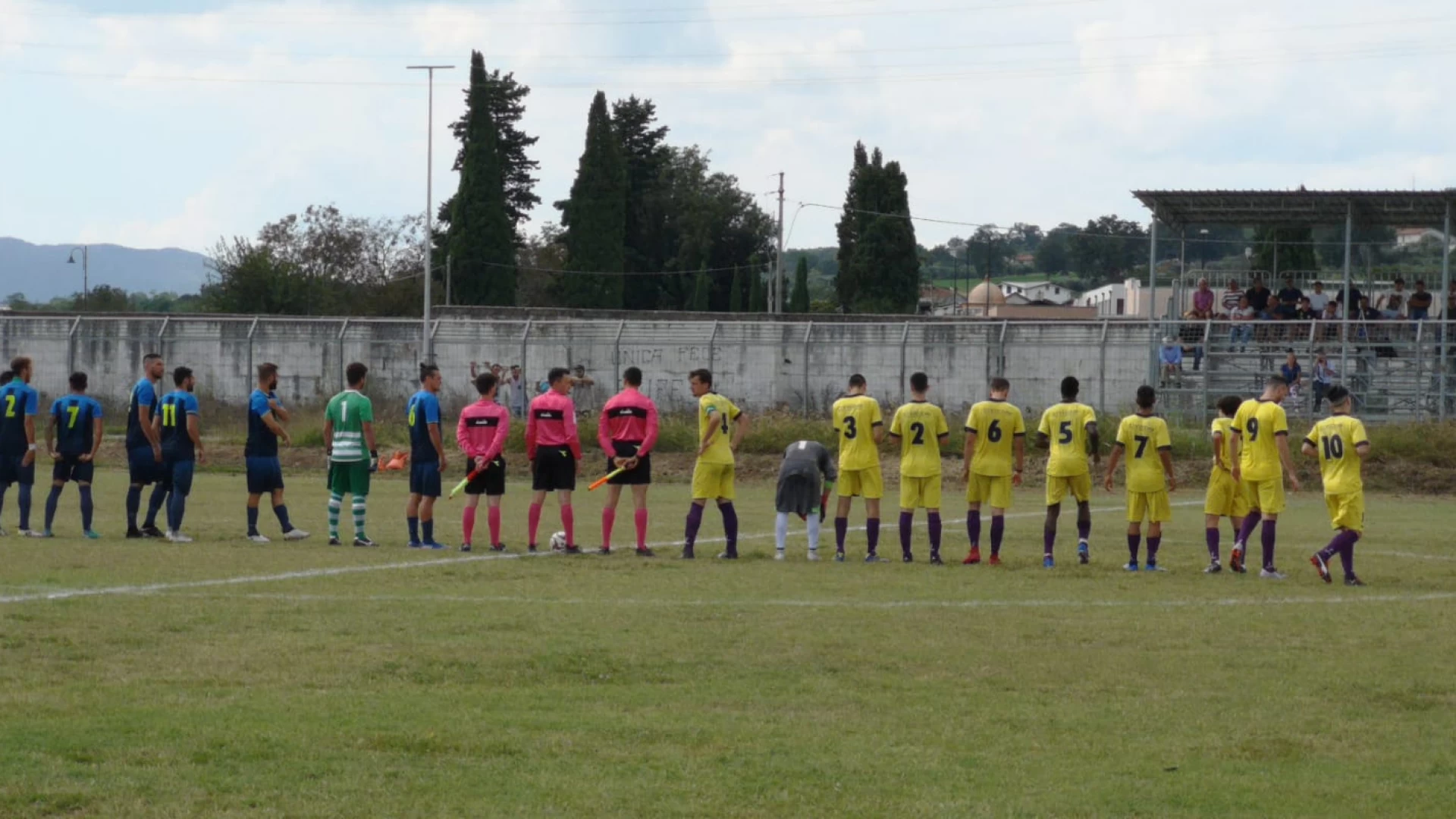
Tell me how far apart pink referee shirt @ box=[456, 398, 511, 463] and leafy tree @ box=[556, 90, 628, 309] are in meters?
63.3

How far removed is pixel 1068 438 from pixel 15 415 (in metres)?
12.0

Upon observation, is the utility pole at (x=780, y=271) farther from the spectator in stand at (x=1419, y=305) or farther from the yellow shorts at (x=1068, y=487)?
the yellow shorts at (x=1068, y=487)

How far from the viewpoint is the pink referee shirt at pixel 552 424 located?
57.9 feet

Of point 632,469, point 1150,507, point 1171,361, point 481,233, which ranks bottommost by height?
point 1150,507

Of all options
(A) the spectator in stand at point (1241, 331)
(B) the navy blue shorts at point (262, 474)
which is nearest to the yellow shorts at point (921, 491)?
(B) the navy blue shorts at point (262, 474)

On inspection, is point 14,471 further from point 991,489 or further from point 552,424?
point 991,489

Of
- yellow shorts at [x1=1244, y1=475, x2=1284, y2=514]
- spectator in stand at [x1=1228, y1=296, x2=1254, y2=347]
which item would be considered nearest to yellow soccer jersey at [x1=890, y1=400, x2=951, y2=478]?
yellow shorts at [x1=1244, y1=475, x2=1284, y2=514]

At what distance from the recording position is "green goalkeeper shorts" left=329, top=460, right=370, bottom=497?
18.3 m

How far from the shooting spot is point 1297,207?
37.9 m

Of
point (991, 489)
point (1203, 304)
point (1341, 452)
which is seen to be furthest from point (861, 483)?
point (1203, 304)

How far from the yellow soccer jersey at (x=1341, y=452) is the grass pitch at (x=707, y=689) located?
3.17 feet

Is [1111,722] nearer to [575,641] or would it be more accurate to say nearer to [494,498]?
[575,641]

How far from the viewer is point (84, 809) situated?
7.11 meters

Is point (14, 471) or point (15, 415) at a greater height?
point (15, 415)
